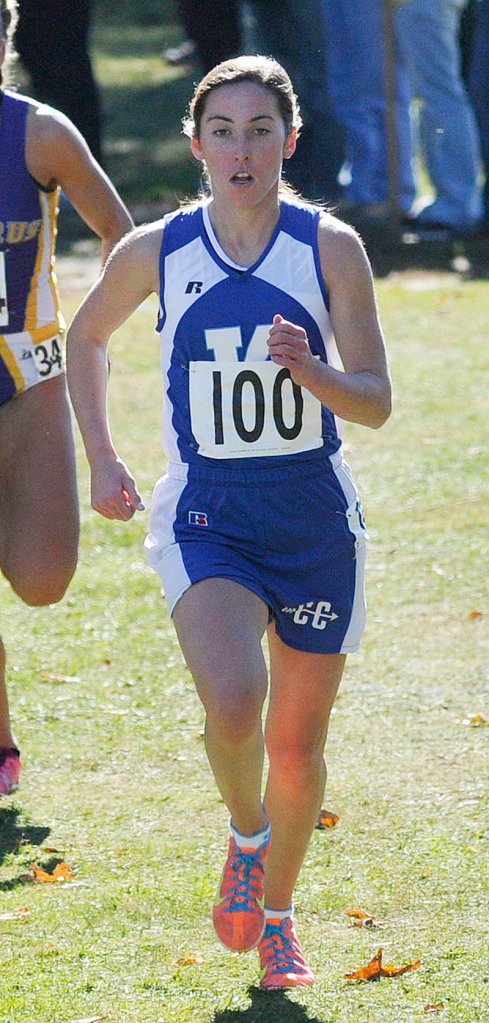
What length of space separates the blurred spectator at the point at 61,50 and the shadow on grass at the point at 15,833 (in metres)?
8.99

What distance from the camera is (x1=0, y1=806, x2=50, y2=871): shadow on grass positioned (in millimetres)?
4809

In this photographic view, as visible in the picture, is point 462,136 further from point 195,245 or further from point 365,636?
point 195,245

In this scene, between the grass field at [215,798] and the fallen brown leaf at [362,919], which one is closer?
the grass field at [215,798]

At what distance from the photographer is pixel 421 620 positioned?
6.59m

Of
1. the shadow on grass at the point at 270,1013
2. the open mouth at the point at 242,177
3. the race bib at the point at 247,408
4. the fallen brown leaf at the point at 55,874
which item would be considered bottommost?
the fallen brown leaf at the point at 55,874

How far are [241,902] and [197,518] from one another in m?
0.83

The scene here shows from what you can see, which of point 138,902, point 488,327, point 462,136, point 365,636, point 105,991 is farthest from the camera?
point 462,136

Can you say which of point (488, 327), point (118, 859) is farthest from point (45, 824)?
point (488, 327)

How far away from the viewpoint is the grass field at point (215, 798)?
3.96 metres

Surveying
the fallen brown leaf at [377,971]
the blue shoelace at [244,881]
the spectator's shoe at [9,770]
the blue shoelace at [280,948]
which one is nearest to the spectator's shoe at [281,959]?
the blue shoelace at [280,948]

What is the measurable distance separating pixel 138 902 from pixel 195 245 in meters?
1.68

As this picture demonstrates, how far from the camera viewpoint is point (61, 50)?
1329 cm

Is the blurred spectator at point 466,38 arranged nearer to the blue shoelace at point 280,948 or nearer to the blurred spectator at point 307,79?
the blurred spectator at point 307,79

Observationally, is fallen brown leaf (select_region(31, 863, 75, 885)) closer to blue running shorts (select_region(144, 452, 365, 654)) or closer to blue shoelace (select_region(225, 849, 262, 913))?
blue shoelace (select_region(225, 849, 262, 913))
